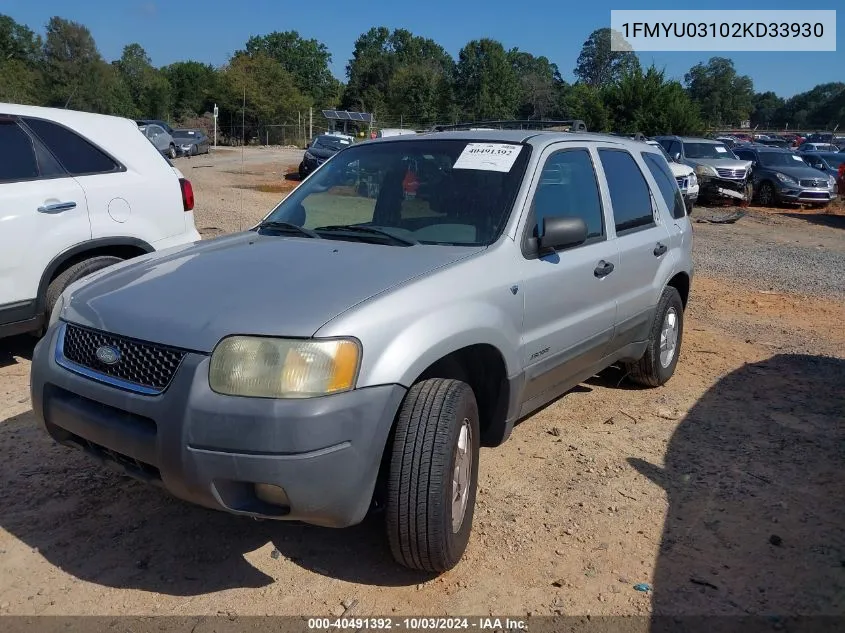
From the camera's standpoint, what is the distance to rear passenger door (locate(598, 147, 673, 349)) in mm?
4531

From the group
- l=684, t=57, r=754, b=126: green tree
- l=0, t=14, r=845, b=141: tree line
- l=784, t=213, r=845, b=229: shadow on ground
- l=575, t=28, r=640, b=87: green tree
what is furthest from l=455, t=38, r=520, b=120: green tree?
l=784, t=213, r=845, b=229: shadow on ground

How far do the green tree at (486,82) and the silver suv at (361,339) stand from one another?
6271 cm

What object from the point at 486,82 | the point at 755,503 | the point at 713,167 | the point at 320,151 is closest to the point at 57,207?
the point at 755,503

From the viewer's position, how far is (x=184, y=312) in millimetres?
2789

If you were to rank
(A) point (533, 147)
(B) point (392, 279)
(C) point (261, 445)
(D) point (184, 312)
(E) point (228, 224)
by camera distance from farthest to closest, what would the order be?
1. (E) point (228, 224)
2. (A) point (533, 147)
3. (B) point (392, 279)
4. (D) point (184, 312)
5. (C) point (261, 445)

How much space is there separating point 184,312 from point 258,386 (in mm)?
457

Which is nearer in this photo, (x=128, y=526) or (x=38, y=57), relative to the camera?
(x=128, y=526)

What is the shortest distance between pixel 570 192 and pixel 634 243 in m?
0.72

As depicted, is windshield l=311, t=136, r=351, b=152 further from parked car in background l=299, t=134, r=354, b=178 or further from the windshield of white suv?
the windshield of white suv

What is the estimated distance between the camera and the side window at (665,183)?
17.6 feet

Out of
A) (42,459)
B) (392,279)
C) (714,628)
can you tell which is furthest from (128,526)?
(714,628)

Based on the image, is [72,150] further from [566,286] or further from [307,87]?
[307,87]

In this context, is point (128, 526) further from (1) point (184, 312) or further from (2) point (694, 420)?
(2) point (694, 420)

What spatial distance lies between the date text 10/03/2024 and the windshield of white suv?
19.4 meters
